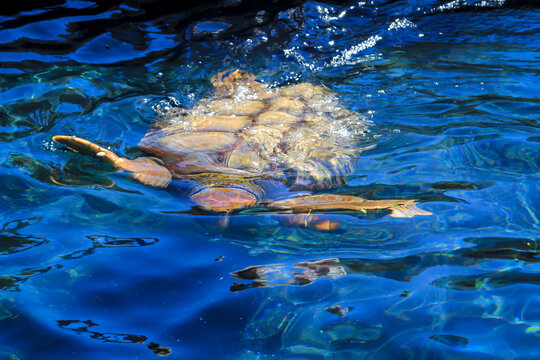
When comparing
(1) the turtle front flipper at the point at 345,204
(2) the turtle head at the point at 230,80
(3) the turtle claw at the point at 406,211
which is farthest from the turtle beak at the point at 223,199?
(2) the turtle head at the point at 230,80

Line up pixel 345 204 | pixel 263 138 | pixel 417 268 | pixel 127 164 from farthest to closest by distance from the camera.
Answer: pixel 263 138
pixel 127 164
pixel 345 204
pixel 417 268

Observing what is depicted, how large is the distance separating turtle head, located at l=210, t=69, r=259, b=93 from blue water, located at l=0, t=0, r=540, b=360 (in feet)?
0.57

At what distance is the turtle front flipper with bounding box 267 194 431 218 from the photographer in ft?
10.3

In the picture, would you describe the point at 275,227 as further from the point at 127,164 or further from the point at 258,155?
the point at 127,164

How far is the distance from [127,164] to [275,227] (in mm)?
1386

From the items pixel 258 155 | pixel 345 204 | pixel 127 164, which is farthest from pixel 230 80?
pixel 345 204

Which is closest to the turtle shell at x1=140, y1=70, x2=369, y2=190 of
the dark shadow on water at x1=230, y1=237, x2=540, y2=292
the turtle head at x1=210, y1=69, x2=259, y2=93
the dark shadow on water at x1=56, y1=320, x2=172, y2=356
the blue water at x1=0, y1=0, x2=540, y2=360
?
the blue water at x1=0, y1=0, x2=540, y2=360

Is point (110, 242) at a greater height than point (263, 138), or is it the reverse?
point (263, 138)

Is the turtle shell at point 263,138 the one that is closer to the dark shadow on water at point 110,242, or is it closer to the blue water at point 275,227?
the blue water at point 275,227

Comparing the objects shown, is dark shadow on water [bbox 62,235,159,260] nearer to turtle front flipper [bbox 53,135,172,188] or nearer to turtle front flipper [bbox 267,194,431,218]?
turtle front flipper [bbox 53,135,172,188]

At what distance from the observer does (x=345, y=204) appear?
10.8ft

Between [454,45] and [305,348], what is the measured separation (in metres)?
5.46

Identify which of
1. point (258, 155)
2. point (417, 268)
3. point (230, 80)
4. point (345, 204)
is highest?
point (230, 80)

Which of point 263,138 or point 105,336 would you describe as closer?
point 105,336
